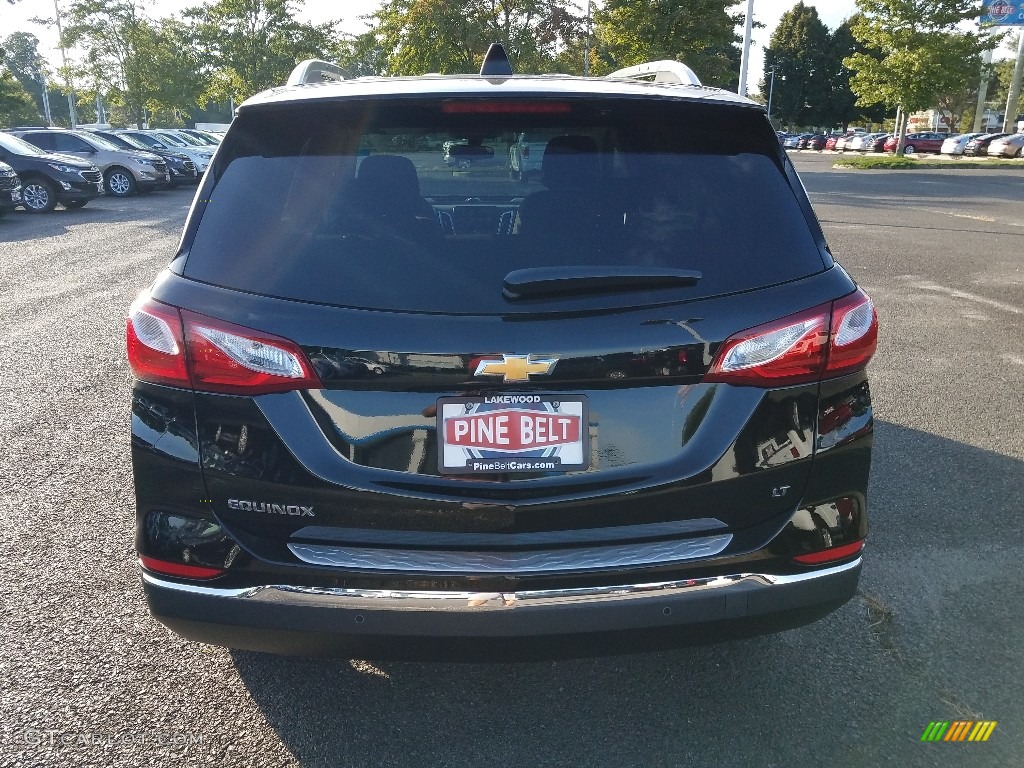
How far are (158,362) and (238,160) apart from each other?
1.96ft

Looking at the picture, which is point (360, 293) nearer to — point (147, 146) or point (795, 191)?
point (795, 191)

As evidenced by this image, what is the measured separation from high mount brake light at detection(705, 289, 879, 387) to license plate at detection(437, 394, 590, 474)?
374mm

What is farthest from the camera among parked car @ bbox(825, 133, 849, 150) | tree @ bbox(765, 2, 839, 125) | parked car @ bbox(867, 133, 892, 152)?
tree @ bbox(765, 2, 839, 125)

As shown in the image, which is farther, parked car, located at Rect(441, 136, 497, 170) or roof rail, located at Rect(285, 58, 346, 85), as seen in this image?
roof rail, located at Rect(285, 58, 346, 85)

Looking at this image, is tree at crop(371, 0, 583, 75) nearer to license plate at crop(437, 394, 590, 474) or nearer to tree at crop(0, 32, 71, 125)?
license plate at crop(437, 394, 590, 474)

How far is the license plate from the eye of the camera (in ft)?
6.63

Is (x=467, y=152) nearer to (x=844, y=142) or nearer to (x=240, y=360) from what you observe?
(x=240, y=360)

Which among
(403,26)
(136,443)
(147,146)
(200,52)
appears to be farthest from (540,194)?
(200,52)

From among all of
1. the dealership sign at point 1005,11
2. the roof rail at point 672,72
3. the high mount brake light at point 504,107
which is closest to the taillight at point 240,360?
the high mount brake light at point 504,107

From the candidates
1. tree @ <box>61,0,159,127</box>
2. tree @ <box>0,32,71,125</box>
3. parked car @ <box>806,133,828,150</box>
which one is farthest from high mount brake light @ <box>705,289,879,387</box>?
tree @ <box>0,32,71,125</box>

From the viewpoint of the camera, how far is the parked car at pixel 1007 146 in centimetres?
4656

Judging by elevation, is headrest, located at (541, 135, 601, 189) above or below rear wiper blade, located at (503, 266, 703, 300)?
above

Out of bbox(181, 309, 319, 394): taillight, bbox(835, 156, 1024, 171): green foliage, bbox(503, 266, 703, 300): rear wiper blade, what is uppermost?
bbox(503, 266, 703, 300): rear wiper blade

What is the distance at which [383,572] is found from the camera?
6.78 feet
